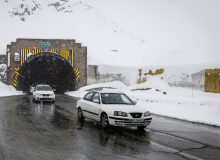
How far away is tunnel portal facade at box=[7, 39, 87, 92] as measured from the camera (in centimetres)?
4912

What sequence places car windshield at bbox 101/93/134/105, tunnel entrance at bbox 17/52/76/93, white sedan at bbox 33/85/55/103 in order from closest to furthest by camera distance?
car windshield at bbox 101/93/134/105, white sedan at bbox 33/85/55/103, tunnel entrance at bbox 17/52/76/93

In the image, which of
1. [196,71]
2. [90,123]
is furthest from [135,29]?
[90,123]

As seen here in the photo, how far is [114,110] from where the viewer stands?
13594mm

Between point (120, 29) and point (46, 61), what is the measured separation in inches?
2341

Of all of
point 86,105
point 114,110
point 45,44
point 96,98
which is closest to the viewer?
point 114,110

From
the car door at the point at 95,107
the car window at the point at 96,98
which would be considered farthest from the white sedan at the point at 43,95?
the car door at the point at 95,107

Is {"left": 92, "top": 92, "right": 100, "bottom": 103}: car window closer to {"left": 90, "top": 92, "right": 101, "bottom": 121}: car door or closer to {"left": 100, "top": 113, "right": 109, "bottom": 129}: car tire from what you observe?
{"left": 90, "top": 92, "right": 101, "bottom": 121}: car door

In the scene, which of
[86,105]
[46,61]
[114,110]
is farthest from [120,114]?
[46,61]

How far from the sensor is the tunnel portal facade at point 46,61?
49125mm

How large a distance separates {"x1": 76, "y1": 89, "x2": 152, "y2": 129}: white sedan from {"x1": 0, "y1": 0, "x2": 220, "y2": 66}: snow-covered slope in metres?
58.7

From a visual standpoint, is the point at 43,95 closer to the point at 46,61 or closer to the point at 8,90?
the point at 8,90

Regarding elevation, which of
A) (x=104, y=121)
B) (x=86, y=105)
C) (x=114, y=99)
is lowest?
(x=104, y=121)

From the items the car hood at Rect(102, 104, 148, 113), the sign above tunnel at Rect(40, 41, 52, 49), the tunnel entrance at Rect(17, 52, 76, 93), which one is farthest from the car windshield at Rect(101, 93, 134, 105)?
the sign above tunnel at Rect(40, 41, 52, 49)

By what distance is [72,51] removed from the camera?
166ft
